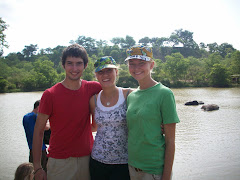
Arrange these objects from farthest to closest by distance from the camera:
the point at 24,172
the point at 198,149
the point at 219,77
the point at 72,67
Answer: the point at 219,77
the point at 198,149
the point at 24,172
the point at 72,67

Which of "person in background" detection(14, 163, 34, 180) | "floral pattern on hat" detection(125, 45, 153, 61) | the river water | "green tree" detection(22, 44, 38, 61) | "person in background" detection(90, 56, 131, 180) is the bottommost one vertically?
the river water

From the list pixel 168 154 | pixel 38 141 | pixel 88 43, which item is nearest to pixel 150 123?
pixel 168 154

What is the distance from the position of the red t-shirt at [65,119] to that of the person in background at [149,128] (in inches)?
23.9

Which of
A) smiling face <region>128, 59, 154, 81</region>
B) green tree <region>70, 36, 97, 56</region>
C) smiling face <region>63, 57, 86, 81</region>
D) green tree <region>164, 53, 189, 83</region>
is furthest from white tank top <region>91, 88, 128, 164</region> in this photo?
green tree <region>70, 36, 97, 56</region>

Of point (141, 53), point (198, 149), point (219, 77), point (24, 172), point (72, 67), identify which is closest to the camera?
point (141, 53)

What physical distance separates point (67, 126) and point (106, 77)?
0.73m

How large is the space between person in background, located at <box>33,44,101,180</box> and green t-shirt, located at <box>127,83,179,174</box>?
2.09 feet

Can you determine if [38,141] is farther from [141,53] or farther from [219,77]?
[219,77]

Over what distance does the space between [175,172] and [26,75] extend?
49557mm

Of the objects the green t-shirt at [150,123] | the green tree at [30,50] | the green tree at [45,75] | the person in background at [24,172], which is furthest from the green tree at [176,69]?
the green tree at [30,50]

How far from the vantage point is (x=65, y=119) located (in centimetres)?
236

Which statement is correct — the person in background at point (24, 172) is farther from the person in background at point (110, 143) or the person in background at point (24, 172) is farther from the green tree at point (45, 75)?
the green tree at point (45, 75)

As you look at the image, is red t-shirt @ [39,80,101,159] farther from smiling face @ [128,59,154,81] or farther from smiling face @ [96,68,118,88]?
smiling face @ [128,59,154,81]

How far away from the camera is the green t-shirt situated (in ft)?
6.33
